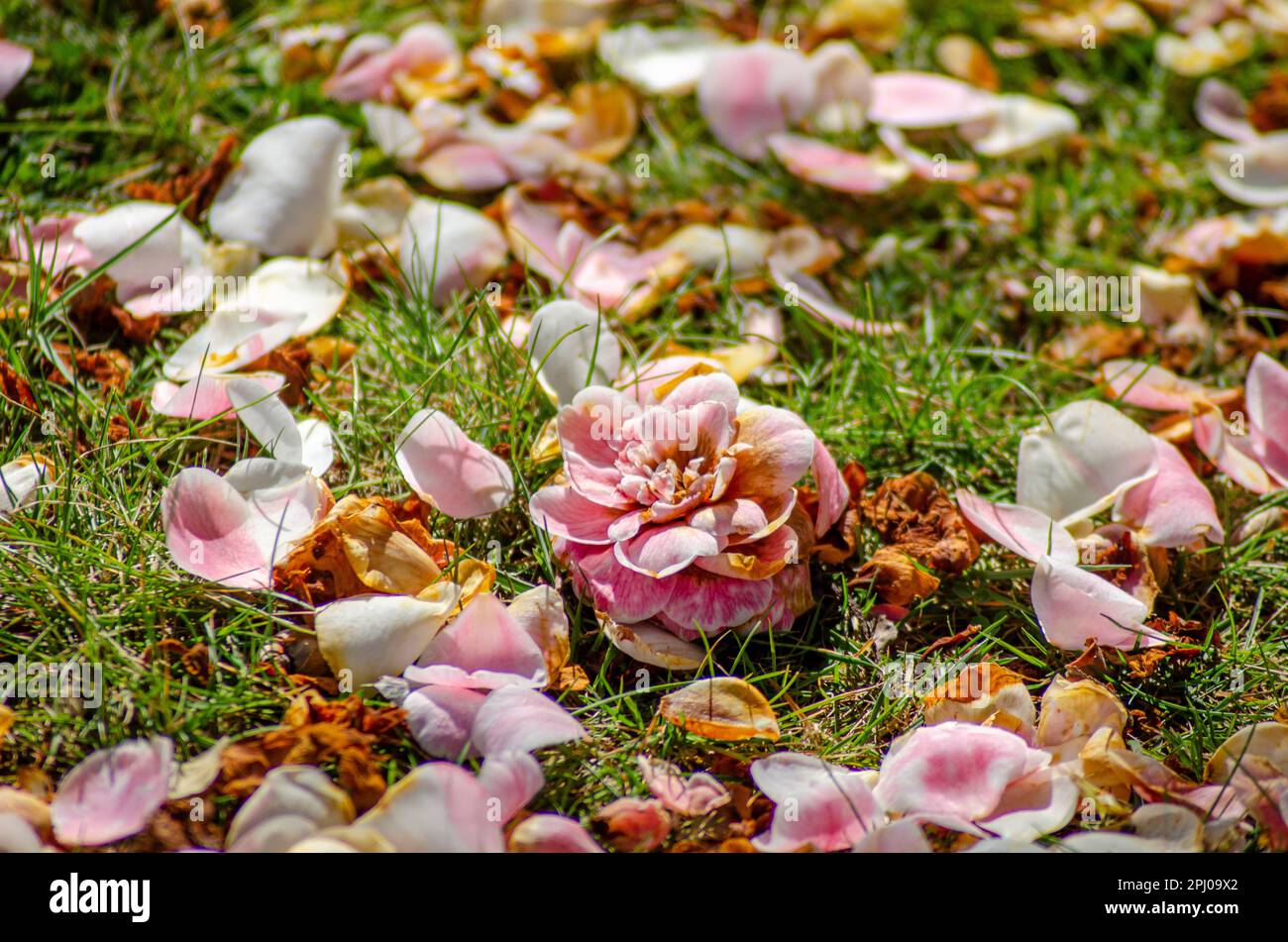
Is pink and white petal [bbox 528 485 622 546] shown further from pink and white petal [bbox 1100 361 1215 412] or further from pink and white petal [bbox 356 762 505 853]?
pink and white petal [bbox 1100 361 1215 412]

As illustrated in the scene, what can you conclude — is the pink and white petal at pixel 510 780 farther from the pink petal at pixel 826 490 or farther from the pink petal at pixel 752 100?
the pink petal at pixel 752 100

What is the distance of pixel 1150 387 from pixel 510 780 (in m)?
1.19

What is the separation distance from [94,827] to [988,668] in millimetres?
1025

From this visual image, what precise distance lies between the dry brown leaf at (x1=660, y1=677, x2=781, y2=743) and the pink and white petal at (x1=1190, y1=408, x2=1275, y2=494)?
82 centimetres

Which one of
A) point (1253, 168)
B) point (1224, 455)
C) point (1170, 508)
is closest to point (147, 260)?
point (1170, 508)

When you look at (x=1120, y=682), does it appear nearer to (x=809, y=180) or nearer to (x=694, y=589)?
(x=694, y=589)

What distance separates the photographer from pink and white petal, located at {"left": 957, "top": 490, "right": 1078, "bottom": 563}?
153 cm

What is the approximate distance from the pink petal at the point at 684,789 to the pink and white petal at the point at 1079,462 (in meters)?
0.63

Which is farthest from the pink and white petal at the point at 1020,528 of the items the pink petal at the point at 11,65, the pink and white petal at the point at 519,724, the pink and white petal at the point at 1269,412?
the pink petal at the point at 11,65

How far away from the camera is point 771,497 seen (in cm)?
141

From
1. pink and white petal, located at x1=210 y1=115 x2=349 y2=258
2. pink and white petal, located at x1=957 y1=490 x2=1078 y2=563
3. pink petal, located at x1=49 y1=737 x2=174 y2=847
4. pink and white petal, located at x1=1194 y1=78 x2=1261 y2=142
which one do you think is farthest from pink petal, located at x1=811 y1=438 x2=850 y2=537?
pink and white petal, located at x1=1194 y1=78 x2=1261 y2=142

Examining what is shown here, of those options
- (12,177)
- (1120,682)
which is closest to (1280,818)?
(1120,682)

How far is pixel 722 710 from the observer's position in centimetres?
136

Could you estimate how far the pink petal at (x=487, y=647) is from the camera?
1356 mm
